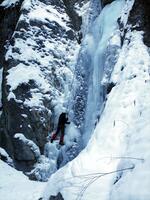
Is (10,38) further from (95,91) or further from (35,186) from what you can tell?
(35,186)

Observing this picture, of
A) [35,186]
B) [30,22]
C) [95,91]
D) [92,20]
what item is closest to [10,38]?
[30,22]

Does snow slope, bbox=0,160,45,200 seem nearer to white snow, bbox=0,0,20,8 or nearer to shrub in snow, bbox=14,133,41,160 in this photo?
shrub in snow, bbox=14,133,41,160

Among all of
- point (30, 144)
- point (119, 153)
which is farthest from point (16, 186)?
point (119, 153)

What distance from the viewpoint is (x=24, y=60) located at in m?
12.5

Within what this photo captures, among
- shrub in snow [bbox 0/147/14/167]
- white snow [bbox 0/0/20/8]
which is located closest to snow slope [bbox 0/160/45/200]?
shrub in snow [bbox 0/147/14/167]

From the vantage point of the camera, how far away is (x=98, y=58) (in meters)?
11.8

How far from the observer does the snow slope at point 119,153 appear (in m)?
4.85

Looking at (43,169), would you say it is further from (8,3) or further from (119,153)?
(8,3)

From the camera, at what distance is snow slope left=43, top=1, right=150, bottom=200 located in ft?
15.9

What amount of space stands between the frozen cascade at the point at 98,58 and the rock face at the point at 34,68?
3.23ft

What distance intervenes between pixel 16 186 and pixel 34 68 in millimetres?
4209

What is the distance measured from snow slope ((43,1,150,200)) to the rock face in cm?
369

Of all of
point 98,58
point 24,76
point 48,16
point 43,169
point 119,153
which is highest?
point 48,16

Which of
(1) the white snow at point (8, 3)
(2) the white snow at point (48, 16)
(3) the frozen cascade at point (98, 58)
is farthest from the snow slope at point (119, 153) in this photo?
(1) the white snow at point (8, 3)
